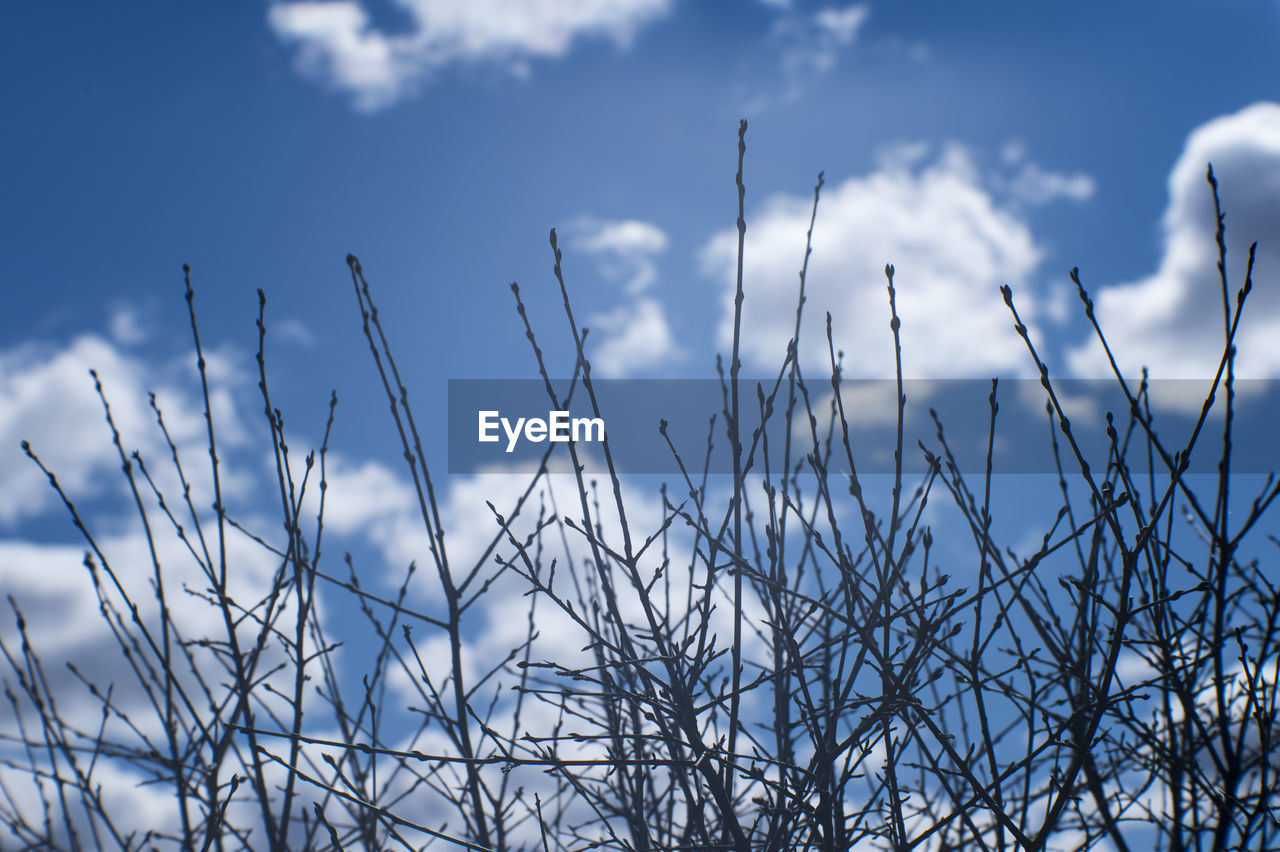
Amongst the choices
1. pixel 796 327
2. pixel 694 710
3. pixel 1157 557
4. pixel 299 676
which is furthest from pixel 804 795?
pixel 299 676

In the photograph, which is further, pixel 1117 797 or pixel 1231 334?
pixel 1117 797

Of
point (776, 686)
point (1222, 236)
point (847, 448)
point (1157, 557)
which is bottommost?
point (776, 686)

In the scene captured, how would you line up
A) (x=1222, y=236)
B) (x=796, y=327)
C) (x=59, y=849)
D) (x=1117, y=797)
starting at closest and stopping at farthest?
1. (x=1222, y=236)
2. (x=796, y=327)
3. (x=1117, y=797)
4. (x=59, y=849)

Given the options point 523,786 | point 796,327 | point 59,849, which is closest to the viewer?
point 796,327

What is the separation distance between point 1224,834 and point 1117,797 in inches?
43.4

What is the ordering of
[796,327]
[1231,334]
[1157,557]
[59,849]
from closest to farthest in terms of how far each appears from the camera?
[1231,334] < [1157,557] < [796,327] < [59,849]

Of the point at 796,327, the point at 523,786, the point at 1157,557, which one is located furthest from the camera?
the point at 523,786

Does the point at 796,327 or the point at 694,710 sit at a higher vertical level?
the point at 796,327

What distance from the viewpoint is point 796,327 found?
8.07ft

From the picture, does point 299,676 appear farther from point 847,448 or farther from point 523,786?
point 847,448

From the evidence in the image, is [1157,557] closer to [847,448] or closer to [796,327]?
[847,448]

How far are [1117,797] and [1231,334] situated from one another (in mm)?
1820

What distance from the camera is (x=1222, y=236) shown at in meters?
1.93

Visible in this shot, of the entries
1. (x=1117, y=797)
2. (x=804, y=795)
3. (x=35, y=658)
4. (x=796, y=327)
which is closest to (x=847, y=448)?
(x=796, y=327)
